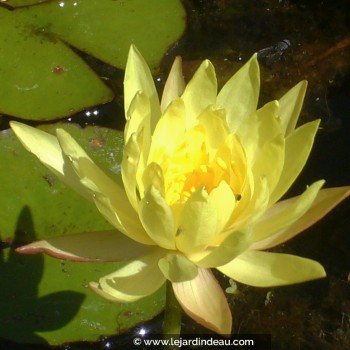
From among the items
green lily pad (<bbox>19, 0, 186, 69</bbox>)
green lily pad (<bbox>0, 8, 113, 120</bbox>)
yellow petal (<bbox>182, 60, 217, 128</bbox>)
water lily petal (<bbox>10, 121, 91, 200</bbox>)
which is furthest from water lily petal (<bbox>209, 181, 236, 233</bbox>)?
green lily pad (<bbox>19, 0, 186, 69</bbox>)

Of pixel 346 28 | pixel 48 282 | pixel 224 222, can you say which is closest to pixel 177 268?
pixel 224 222

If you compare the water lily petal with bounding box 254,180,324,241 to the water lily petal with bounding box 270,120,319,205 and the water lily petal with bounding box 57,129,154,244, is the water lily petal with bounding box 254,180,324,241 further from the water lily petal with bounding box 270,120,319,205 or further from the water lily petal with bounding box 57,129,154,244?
the water lily petal with bounding box 57,129,154,244

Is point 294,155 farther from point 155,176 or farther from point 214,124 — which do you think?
point 155,176

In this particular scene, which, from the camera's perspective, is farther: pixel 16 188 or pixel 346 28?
pixel 346 28

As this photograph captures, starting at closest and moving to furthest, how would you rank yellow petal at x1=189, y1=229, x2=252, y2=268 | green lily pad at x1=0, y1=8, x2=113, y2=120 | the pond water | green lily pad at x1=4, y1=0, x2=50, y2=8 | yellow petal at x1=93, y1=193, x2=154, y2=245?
yellow petal at x1=189, y1=229, x2=252, y2=268
yellow petal at x1=93, y1=193, x2=154, y2=245
the pond water
green lily pad at x1=0, y1=8, x2=113, y2=120
green lily pad at x1=4, y1=0, x2=50, y2=8

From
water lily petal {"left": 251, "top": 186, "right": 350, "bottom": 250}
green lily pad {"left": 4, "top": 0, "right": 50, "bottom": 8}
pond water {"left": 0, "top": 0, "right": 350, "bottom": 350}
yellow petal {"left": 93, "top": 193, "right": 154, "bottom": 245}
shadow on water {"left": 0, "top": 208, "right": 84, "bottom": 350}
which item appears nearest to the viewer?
yellow petal {"left": 93, "top": 193, "right": 154, "bottom": 245}

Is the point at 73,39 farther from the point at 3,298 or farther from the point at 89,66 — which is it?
the point at 3,298

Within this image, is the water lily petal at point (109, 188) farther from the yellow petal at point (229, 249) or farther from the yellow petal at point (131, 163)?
the yellow petal at point (229, 249)

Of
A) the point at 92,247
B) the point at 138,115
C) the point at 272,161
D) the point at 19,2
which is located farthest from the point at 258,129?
the point at 19,2
